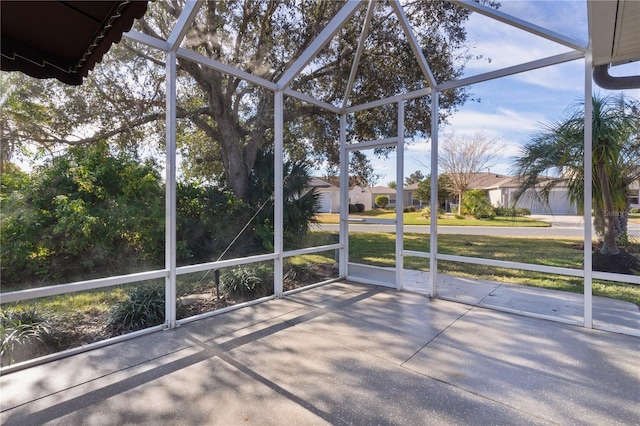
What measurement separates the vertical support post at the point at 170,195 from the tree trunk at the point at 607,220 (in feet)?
16.9

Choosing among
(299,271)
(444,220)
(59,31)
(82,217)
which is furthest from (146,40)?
(444,220)

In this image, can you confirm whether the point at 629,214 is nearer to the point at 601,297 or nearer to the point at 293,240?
the point at 601,297

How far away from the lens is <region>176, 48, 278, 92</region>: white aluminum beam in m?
3.43

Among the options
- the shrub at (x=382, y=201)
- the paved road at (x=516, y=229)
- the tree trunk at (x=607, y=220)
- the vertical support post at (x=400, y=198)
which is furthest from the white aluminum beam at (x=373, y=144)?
the tree trunk at (x=607, y=220)

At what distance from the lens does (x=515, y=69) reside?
387cm

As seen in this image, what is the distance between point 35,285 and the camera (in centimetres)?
334

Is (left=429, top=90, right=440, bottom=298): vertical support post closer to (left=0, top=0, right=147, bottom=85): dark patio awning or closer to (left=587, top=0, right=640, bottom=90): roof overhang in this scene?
(left=587, top=0, right=640, bottom=90): roof overhang

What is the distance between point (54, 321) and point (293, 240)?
9.78ft

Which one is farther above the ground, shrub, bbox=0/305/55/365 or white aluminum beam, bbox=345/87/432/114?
white aluminum beam, bbox=345/87/432/114

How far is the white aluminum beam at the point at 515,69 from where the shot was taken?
3.50 metres

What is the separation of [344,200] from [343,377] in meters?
3.53

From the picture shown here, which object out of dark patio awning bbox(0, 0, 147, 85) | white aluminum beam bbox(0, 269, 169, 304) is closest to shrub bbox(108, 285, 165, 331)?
white aluminum beam bbox(0, 269, 169, 304)

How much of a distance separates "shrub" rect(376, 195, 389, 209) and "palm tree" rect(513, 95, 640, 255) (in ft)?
5.81

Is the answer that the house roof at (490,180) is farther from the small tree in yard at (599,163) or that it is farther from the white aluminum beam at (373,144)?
the white aluminum beam at (373,144)
